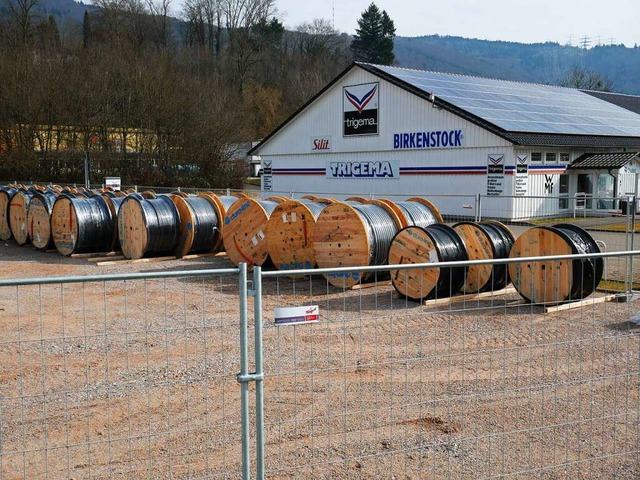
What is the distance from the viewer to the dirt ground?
596 centimetres

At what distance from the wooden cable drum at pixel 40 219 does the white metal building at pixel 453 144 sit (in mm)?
13869

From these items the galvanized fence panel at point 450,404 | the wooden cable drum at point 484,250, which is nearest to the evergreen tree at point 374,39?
the wooden cable drum at point 484,250

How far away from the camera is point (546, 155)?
31297 mm

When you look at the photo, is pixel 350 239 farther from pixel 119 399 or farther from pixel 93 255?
pixel 93 255

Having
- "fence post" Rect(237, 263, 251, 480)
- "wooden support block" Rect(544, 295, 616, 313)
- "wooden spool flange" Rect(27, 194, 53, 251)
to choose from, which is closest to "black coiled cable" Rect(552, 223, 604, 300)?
"wooden support block" Rect(544, 295, 616, 313)

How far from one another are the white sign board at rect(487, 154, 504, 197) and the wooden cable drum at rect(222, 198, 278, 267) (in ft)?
51.4

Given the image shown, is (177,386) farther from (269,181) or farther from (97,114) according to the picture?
(97,114)

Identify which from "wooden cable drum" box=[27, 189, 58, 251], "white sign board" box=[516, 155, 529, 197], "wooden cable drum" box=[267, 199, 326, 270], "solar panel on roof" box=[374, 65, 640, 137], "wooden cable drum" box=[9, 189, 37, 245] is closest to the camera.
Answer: "wooden cable drum" box=[267, 199, 326, 270]

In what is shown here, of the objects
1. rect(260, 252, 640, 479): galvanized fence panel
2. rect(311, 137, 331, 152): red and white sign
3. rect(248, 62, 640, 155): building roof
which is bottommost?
rect(260, 252, 640, 479): galvanized fence panel

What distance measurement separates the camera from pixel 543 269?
38.1 feet

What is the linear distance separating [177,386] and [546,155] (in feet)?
86.1

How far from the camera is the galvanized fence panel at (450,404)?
599cm

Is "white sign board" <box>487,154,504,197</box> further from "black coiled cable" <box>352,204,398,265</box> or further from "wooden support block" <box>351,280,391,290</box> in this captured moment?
"wooden support block" <box>351,280,391,290</box>

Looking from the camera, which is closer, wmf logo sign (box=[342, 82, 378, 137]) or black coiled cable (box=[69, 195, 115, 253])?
black coiled cable (box=[69, 195, 115, 253])
